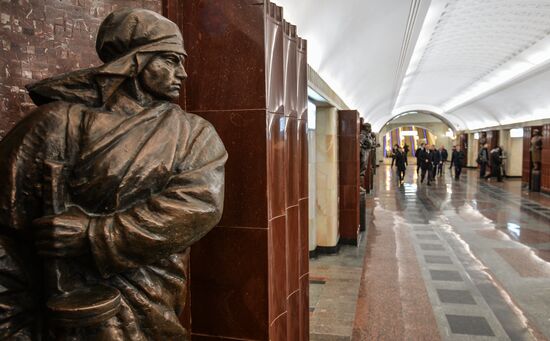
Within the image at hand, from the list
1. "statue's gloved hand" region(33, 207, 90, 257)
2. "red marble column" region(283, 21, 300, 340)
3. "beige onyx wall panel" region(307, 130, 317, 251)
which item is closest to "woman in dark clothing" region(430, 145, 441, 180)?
"beige onyx wall panel" region(307, 130, 317, 251)

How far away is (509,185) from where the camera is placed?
18.5 m

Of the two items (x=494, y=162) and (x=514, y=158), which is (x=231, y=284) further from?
(x=514, y=158)

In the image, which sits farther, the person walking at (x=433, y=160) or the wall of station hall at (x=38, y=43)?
the person walking at (x=433, y=160)

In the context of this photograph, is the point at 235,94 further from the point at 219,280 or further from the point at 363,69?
the point at 363,69

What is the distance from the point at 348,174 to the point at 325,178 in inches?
30.2

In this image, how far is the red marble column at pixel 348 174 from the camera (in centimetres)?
784

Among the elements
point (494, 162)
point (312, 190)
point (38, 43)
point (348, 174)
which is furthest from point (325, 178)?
point (494, 162)

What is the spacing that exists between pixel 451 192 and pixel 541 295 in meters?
11.3

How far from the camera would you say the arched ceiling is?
18.6ft

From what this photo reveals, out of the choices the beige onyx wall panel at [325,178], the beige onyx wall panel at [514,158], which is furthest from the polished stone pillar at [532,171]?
the beige onyx wall panel at [325,178]

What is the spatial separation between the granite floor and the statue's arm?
2988mm

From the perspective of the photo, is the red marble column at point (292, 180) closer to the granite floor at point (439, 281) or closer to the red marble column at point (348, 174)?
the granite floor at point (439, 281)

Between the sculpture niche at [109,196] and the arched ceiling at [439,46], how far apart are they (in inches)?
110

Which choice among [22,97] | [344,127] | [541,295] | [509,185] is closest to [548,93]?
[509,185]
